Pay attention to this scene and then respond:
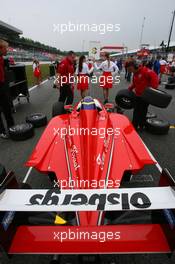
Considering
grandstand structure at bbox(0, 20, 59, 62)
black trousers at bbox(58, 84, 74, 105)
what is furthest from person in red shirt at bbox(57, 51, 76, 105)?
grandstand structure at bbox(0, 20, 59, 62)

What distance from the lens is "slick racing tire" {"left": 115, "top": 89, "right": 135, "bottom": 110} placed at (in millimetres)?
5344

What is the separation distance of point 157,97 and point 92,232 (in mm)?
3576

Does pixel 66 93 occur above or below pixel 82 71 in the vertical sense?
below

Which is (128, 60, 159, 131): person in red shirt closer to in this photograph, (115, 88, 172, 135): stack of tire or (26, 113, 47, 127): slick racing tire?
(115, 88, 172, 135): stack of tire

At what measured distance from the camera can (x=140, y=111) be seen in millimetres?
5148

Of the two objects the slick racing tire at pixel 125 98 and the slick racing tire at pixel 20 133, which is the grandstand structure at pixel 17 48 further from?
the slick racing tire at pixel 20 133

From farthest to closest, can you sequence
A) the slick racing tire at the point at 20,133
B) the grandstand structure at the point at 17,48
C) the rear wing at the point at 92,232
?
1. the grandstand structure at the point at 17,48
2. the slick racing tire at the point at 20,133
3. the rear wing at the point at 92,232

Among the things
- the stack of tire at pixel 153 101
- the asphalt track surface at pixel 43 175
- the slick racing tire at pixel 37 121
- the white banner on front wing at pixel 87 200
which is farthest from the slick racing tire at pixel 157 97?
the white banner on front wing at pixel 87 200

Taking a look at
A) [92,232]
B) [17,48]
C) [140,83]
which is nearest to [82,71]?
[140,83]

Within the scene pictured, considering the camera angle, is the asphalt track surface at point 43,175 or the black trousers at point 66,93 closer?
the asphalt track surface at point 43,175

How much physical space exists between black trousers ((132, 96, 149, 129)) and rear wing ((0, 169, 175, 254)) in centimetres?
354

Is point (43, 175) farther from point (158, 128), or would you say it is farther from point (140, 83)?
point (140, 83)

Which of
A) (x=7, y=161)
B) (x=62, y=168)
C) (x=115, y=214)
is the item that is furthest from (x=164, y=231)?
(x=7, y=161)

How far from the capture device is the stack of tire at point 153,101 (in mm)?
4570
